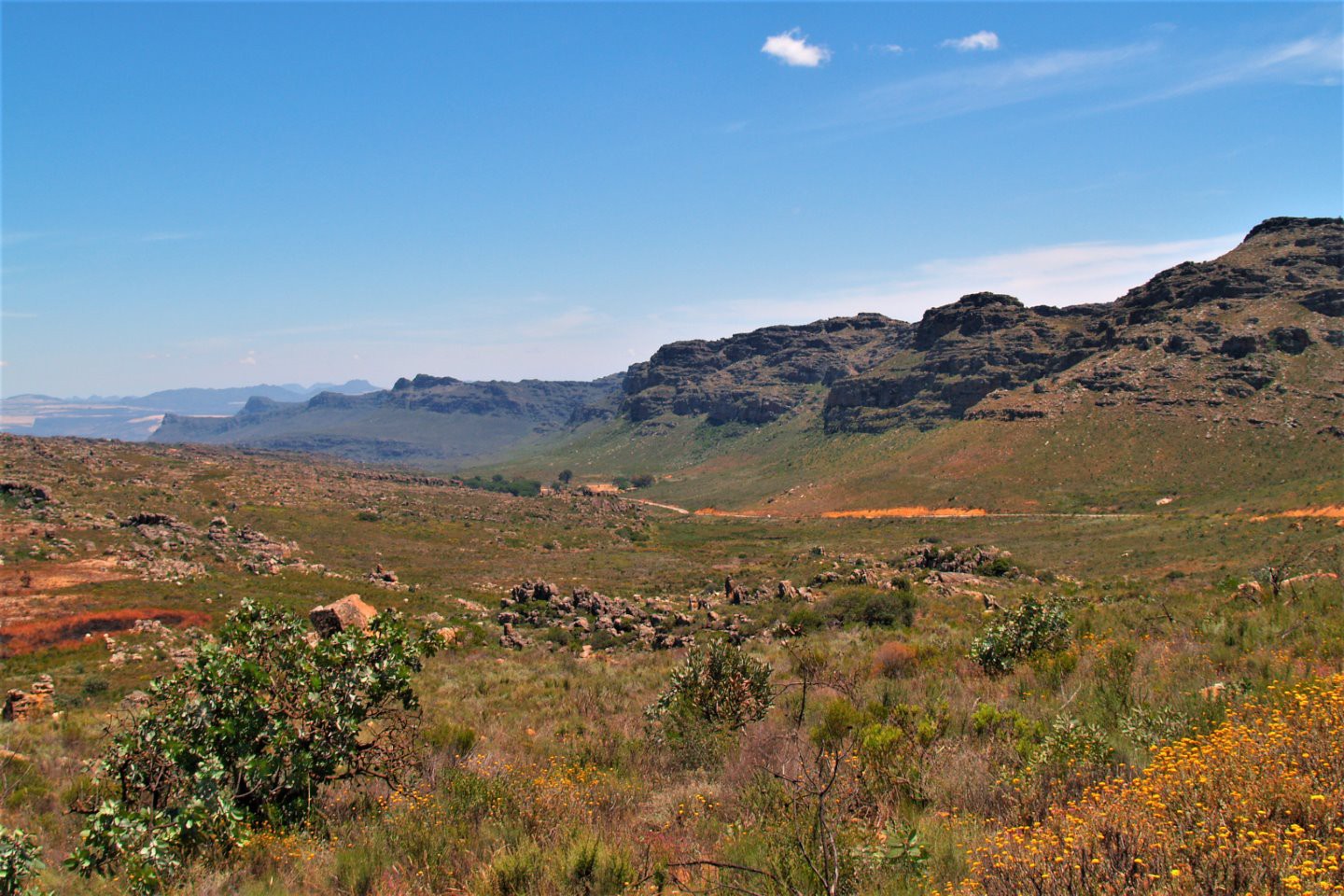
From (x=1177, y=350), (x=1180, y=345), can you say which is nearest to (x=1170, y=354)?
(x=1177, y=350)

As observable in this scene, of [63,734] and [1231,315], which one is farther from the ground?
[1231,315]

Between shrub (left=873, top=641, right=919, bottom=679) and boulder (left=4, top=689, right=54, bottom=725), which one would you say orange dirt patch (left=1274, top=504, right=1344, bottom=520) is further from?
boulder (left=4, top=689, right=54, bottom=725)

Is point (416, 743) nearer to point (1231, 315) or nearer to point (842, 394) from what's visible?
point (1231, 315)

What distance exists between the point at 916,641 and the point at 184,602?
30.5m

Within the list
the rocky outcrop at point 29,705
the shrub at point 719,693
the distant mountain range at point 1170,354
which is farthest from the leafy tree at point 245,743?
the distant mountain range at point 1170,354

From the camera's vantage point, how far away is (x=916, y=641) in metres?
15.5

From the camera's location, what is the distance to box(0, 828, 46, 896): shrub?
4223mm

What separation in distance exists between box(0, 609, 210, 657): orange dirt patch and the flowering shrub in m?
29.1

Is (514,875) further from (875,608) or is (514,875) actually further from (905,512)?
(905,512)

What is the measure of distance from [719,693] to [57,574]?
122 ft

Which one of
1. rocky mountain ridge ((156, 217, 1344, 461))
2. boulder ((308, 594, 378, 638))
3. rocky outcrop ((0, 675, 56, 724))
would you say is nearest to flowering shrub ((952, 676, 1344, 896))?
boulder ((308, 594, 378, 638))

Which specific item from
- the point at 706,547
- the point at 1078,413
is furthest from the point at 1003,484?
the point at 706,547

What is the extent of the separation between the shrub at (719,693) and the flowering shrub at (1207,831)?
16.6 feet

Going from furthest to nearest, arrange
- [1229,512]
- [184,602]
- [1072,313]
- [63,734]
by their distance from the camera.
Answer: [1072,313] → [1229,512] → [184,602] → [63,734]
